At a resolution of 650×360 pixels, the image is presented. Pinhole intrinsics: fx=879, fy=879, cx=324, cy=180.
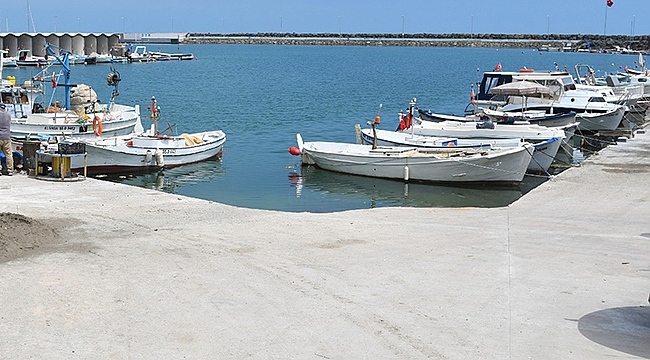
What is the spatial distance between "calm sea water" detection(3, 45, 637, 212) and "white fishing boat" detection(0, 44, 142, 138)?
2716 mm

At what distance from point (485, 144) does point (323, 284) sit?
1630cm

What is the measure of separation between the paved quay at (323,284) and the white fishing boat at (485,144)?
9635 millimetres

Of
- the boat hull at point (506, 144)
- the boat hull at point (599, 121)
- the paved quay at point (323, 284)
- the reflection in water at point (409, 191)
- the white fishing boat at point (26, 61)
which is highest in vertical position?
the white fishing boat at point (26, 61)

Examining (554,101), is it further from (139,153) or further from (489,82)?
(139,153)

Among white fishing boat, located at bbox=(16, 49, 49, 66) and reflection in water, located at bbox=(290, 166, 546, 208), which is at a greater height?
white fishing boat, located at bbox=(16, 49, 49, 66)

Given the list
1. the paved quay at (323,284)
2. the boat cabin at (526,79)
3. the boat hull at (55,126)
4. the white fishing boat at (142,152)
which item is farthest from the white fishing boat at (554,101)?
the paved quay at (323,284)

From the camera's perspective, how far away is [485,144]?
1033 inches

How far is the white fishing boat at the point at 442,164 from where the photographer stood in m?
24.6

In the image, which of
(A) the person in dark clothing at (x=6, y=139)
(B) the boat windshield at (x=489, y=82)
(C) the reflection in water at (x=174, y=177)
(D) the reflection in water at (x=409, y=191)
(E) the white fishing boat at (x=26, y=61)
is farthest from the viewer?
(E) the white fishing boat at (x=26, y=61)

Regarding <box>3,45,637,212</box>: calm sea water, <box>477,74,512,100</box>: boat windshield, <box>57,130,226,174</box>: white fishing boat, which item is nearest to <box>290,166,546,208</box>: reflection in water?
<box>3,45,637,212</box>: calm sea water

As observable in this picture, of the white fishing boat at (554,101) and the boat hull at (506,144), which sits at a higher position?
the white fishing boat at (554,101)

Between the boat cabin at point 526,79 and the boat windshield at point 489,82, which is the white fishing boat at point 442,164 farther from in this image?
the boat windshield at point 489,82

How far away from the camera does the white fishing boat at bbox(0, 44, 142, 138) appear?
26.8m

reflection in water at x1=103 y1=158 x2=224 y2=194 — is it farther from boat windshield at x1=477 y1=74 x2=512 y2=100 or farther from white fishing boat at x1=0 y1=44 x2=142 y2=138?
boat windshield at x1=477 y1=74 x2=512 y2=100
